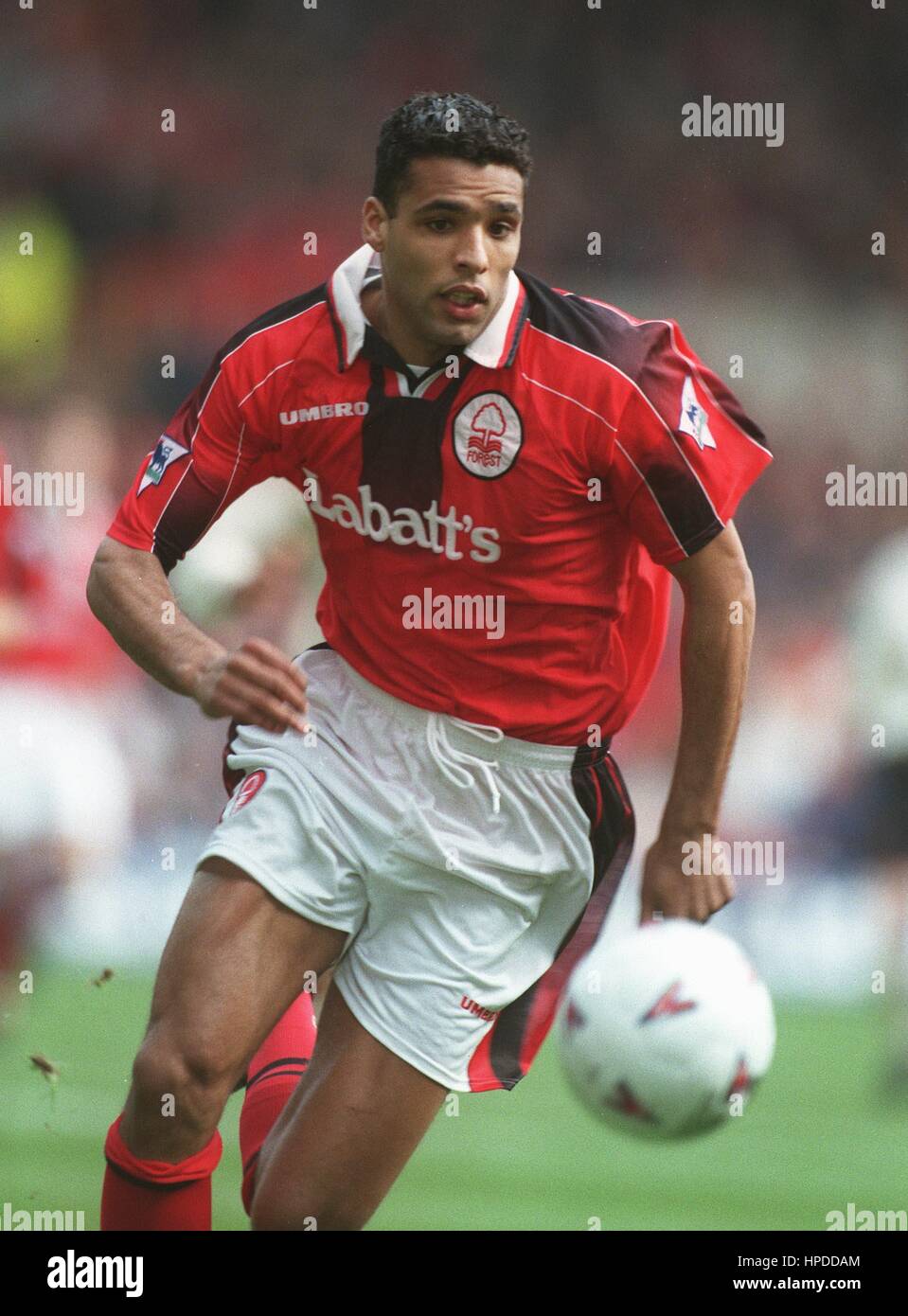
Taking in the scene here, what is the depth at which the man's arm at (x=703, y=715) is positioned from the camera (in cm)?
367

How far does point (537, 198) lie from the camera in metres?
12.6

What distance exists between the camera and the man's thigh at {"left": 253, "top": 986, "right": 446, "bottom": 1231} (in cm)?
370

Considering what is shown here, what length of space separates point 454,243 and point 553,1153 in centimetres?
335

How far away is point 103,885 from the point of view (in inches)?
372

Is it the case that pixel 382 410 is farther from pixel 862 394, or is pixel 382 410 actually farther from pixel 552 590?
pixel 862 394

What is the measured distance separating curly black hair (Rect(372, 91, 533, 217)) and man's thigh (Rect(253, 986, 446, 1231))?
1672 mm

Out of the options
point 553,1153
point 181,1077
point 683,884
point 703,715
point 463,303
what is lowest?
point 553,1153

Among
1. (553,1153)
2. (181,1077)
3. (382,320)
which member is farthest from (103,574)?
(553,1153)

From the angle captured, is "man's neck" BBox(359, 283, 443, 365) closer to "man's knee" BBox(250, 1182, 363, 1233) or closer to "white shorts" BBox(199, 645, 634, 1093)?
"white shorts" BBox(199, 645, 634, 1093)

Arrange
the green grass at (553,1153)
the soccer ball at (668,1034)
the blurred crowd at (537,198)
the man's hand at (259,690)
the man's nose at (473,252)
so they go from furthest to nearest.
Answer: the blurred crowd at (537,198), the green grass at (553,1153), the man's nose at (473,252), the soccer ball at (668,1034), the man's hand at (259,690)

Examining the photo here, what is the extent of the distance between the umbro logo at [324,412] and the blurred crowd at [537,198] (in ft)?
24.5

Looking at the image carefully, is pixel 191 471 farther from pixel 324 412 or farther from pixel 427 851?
pixel 427 851

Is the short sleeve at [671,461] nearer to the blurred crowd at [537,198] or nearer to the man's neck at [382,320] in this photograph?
the man's neck at [382,320]

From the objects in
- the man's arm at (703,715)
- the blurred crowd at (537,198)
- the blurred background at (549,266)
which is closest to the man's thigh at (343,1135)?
the man's arm at (703,715)
